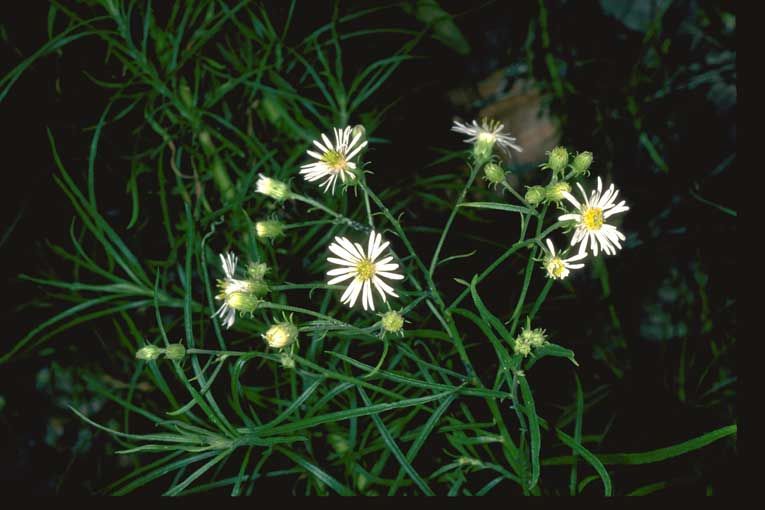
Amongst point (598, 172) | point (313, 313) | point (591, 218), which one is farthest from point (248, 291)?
point (598, 172)

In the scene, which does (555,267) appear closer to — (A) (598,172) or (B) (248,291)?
(B) (248,291)

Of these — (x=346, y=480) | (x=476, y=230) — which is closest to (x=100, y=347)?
(x=346, y=480)

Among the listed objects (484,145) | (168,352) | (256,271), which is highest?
(484,145)

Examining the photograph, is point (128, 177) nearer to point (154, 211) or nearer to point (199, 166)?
point (154, 211)

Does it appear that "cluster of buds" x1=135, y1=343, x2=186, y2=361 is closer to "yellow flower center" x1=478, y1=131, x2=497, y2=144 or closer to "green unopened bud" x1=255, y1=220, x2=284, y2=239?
"green unopened bud" x1=255, y1=220, x2=284, y2=239

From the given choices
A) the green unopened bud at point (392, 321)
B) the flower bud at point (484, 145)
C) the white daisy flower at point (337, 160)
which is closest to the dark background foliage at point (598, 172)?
the flower bud at point (484, 145)

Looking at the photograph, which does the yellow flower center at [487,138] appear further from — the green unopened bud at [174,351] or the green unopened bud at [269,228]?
the green unopened bud at [174,351]

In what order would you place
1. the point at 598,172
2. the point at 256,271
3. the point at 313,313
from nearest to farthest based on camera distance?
the point at 313,313 < the point at 256,271 < the point at 598,172

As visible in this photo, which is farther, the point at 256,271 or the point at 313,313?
the point at 256,271
